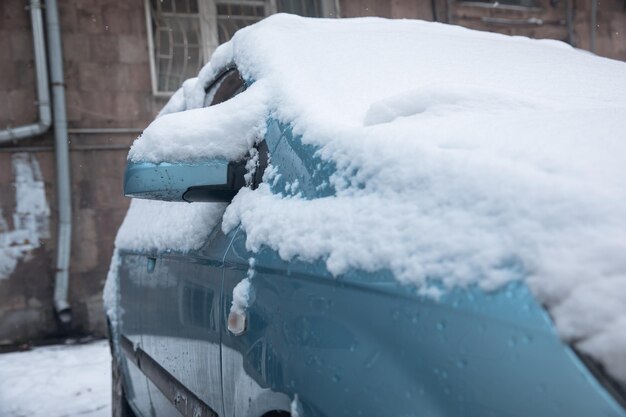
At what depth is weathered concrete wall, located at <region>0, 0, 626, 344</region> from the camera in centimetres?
557

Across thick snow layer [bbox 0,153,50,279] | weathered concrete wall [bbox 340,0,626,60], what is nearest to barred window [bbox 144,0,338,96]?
weathered concrete wall [bbox 340,0,626,60]

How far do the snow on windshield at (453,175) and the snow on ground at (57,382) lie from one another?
2.69 metres

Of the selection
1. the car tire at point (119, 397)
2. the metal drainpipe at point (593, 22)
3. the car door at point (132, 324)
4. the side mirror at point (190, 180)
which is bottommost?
the car tire at point (119, 397)

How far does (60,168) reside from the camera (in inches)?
219

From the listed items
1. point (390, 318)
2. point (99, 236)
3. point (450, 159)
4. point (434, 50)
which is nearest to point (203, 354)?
point (390, 318)

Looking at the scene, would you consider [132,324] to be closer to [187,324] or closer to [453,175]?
[187,324]

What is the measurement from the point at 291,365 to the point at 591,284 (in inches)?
23.5

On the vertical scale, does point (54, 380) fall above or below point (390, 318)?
below

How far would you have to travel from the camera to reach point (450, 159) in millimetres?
930

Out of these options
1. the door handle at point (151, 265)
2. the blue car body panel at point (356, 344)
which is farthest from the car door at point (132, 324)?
the blue car body panel at point (356, 344)

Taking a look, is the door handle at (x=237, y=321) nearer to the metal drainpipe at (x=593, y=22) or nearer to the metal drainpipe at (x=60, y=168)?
the metal drainpipe at (x=60, y=168)

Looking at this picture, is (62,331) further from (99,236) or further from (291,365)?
(291,365)

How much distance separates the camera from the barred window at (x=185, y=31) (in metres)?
6.17

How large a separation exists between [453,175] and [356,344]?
322 millimetres
